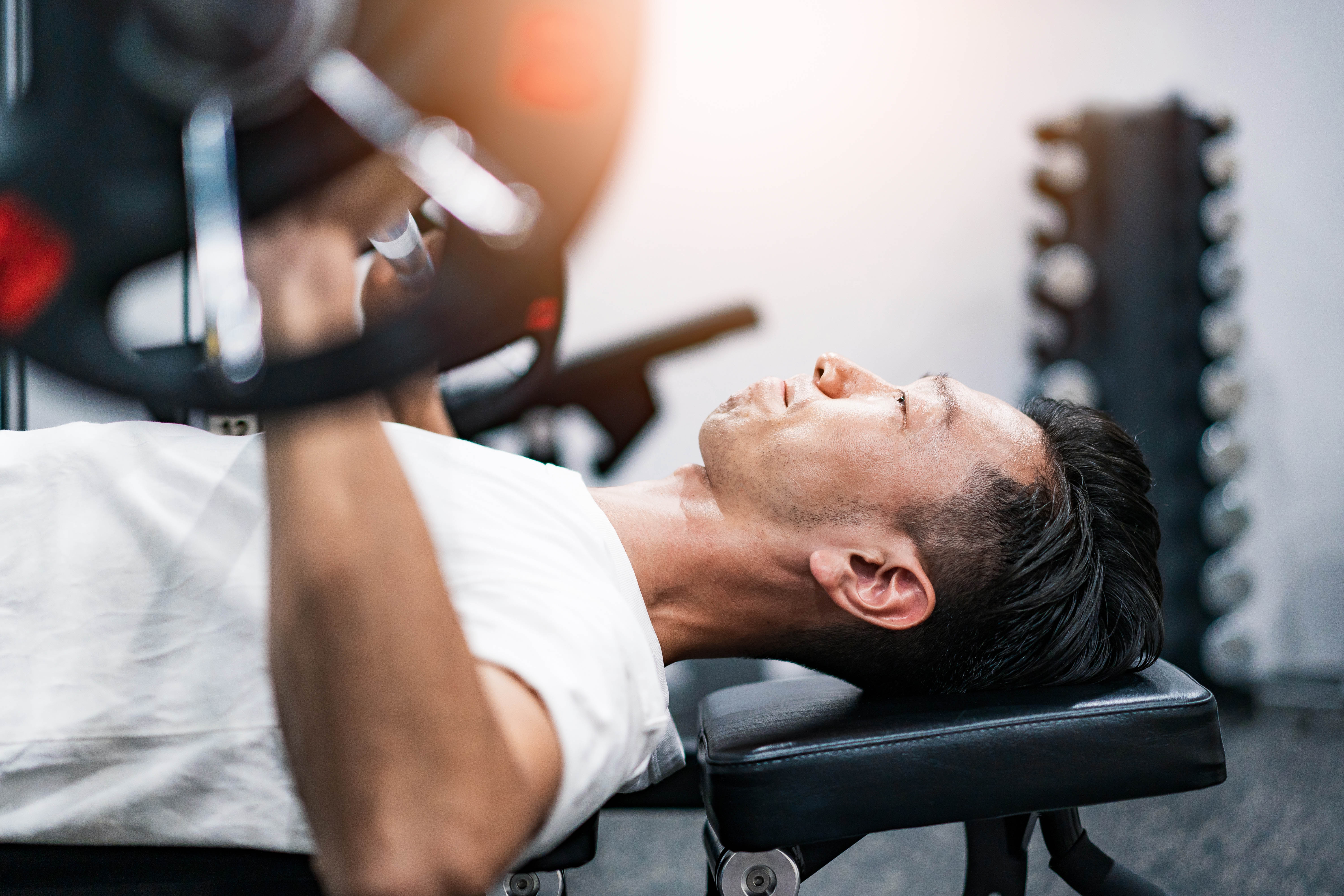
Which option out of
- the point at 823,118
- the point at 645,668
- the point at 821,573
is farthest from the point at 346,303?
the point at 823,118

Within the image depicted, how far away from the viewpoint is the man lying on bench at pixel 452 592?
400 millimetres

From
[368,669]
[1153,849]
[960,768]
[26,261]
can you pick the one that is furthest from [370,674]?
[1153,849]

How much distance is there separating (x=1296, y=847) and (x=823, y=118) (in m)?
1.69

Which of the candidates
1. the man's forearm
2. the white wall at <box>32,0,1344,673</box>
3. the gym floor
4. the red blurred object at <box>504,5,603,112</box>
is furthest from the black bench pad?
the white wall at <box>32,0,1344,673</box>

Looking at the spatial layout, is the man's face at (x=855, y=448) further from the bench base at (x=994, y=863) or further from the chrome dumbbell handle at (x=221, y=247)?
the chrome dumbbell handle at (x=221, y=247)

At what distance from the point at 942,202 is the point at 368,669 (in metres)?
1.99

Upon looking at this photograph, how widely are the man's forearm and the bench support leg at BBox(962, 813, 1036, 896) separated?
586 millimetres

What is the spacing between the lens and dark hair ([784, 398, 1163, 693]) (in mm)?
796

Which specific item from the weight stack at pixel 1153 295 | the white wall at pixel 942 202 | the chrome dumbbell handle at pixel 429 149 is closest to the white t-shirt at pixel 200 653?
the chrome dumbbell handle at pixel 429 149

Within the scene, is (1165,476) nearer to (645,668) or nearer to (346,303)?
(645,668)

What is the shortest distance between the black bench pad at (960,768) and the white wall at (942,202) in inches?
53.9

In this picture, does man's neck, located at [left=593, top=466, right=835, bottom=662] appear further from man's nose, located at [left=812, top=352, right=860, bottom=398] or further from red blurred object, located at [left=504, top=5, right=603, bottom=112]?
red blurred object, located at [left=504, top=5, right=603, bottom=112]

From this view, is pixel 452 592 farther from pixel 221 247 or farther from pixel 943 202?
pixel 943 202

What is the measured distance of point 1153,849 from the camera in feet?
4.41
